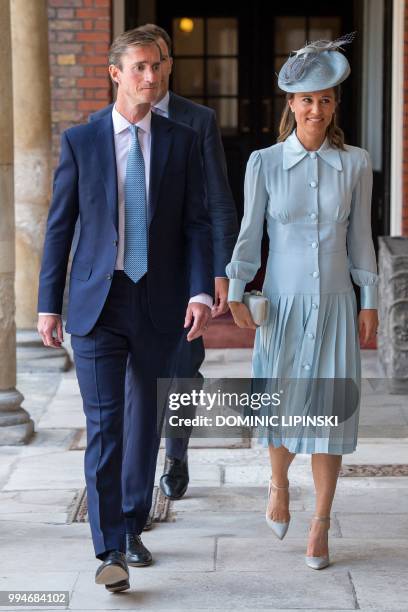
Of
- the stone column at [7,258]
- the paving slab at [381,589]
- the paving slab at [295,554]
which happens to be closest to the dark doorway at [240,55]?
the stone column at [7,258]

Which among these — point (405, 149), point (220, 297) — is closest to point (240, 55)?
point (405, 149)

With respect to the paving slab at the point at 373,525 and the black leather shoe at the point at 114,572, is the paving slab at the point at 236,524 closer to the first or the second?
the paving slab at the point at 373,525

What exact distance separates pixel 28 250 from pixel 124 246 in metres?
4.23

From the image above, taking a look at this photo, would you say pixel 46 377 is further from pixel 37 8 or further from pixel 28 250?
pixel 37 8

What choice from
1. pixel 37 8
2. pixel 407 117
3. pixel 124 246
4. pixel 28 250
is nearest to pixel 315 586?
pixel 124 246

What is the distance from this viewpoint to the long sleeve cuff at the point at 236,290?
14.2 feet

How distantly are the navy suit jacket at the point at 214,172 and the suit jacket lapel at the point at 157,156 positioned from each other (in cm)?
81

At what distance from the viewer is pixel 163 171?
4.26 meters

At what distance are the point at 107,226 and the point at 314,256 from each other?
674 mm

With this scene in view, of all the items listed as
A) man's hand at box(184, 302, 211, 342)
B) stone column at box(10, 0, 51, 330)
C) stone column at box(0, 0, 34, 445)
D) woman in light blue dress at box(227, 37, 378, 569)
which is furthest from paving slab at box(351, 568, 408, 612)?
stone column at box(10, 0, 51, 330)

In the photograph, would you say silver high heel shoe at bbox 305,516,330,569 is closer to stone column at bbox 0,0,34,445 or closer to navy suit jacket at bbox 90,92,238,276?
navy suit jacket at bbox 90,92,238,276

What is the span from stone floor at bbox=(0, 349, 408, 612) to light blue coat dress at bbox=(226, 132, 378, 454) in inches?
17.6

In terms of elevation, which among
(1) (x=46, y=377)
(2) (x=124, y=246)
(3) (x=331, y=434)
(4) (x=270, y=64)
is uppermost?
(4) (x=270, y=64)

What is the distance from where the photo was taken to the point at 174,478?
17.2ft
